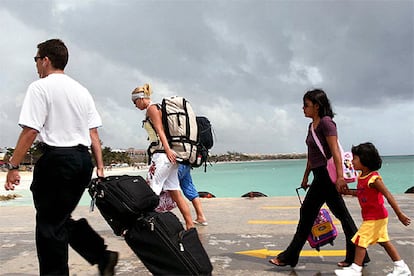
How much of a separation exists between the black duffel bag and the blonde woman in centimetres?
157

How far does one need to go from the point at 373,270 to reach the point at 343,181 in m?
0.90

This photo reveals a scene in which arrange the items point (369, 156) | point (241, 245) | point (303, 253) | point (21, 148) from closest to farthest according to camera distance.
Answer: point (21, 148), point (369, 156), point (303, 253), point (241, 245)

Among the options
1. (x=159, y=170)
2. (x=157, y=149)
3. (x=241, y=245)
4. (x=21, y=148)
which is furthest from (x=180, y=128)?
(x=21, y=148)

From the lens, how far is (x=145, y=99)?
509 cm

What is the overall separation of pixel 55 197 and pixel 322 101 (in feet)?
8.48

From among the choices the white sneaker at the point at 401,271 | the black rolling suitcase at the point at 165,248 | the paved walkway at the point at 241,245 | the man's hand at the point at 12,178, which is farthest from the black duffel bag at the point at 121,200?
the white sneaker at the point at 401,271

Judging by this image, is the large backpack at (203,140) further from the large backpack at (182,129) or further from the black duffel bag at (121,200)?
the black duffel bag at (121,200)

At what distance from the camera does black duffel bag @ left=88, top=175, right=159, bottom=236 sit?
3158mm

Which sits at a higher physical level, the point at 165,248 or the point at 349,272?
the point at 165,248

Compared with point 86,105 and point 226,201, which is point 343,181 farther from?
point 226,201

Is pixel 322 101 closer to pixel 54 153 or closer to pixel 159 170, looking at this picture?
pixel 159 170

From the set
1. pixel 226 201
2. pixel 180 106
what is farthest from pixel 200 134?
pixel 226 201

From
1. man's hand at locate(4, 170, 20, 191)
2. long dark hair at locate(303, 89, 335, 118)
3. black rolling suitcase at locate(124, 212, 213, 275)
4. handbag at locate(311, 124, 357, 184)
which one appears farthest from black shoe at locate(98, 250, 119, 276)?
long dark hair at locate(303, 89, 335, 118)

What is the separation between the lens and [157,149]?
507 centimetres
